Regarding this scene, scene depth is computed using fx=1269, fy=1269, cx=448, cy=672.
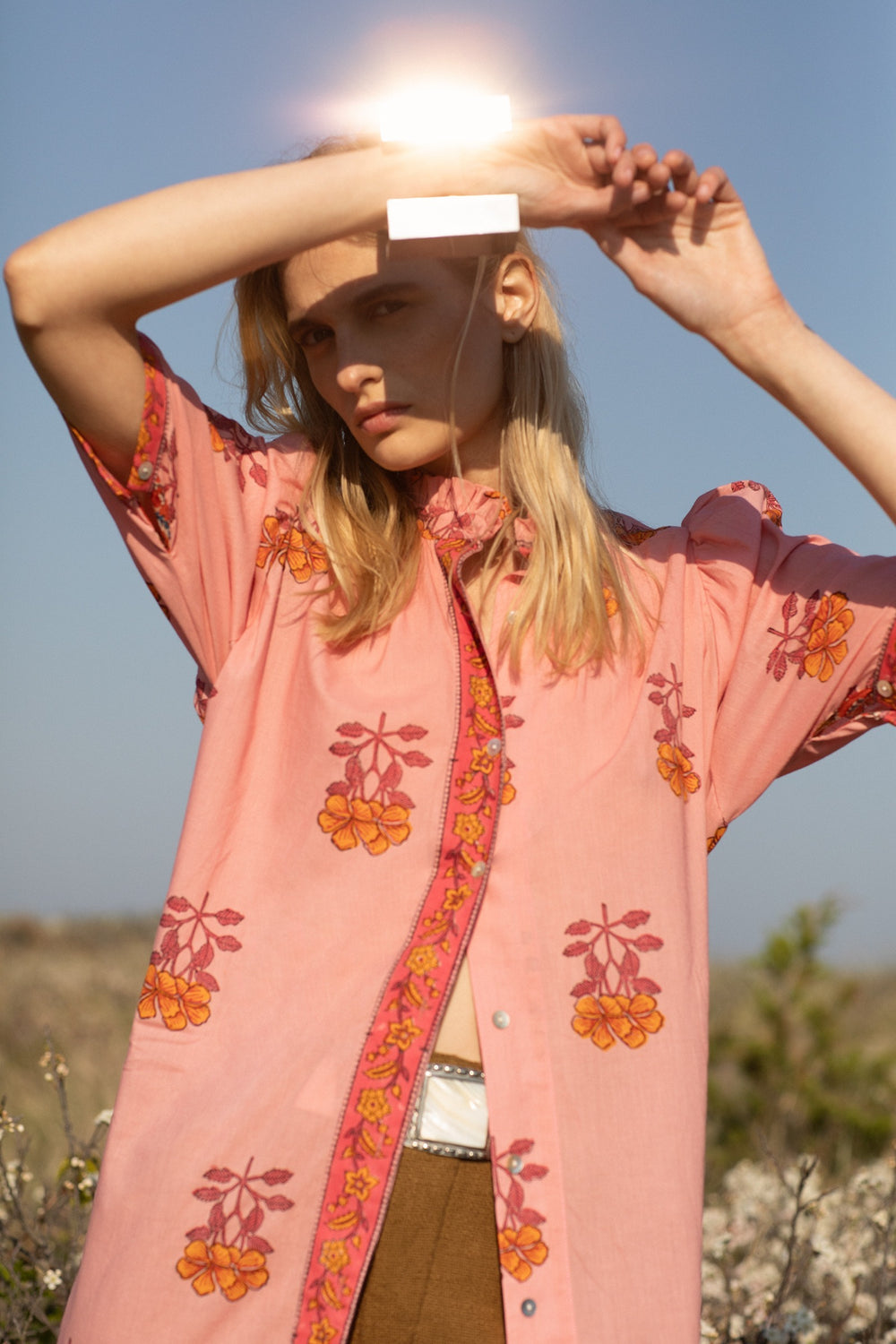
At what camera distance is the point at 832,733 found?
1855 mm

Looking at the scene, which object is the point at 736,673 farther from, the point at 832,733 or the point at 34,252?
the point at 34,252

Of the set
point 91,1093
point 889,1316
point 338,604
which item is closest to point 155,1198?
point 338,604

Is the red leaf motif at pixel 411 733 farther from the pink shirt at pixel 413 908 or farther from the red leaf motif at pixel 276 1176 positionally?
the red leaf motif at pixel 276 1176

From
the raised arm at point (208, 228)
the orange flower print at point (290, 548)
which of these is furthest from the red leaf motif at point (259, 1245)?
the raised arm at point (208, 228)

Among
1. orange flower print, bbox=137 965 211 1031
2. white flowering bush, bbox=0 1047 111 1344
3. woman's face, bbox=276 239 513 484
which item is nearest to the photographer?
orange flower print, bbox=137 965 211 1031

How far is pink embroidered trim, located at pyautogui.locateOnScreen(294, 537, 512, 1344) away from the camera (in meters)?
1.41

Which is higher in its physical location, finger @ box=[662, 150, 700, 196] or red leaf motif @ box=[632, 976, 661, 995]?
finger @ box=[662, 150, 700, 196]

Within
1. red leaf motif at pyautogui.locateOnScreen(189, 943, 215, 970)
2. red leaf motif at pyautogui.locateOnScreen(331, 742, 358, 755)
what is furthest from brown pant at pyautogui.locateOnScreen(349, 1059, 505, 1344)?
red leaf motif at pyautogui.locateOnScreen(331, 742, 358, 755)

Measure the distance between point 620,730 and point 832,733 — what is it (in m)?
0.36

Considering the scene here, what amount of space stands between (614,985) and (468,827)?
10.3 inches

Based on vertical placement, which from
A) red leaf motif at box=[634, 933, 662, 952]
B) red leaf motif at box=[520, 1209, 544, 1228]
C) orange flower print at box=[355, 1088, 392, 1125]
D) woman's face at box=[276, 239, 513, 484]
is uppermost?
woman's face at box=[276, 239, 513, 484]

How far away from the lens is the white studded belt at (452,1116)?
147 centimetres

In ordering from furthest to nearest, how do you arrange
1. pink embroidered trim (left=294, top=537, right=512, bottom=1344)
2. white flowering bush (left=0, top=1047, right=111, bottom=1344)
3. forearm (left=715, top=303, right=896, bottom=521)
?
white flowering bush (left=0, top=1047, right=111, bottom=1344), forearm (left=715, top=303, right=896, bottom=521), pink embroidered trim (left=294, top=537, right=512, bottom=1344)

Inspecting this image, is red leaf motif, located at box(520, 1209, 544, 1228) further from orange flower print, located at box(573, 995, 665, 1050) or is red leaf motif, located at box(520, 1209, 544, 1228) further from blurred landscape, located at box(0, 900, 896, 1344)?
blurred landscape, located at box(0, 900, 896, 1344)
